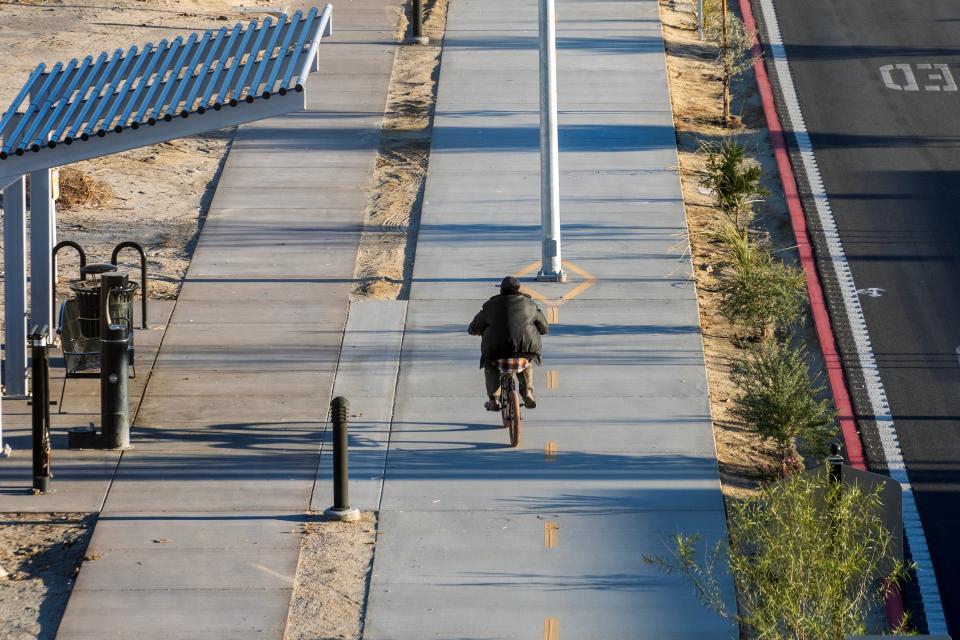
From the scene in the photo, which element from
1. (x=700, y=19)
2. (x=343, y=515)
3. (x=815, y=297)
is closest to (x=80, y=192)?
(x=343, y=515)

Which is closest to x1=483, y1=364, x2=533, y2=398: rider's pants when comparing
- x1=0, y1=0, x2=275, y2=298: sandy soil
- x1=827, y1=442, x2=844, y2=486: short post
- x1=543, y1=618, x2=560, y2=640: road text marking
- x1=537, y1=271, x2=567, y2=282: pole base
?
x1=543, y1=618, x2=560, y2=640: road text marking

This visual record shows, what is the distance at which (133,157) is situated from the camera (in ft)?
72.2

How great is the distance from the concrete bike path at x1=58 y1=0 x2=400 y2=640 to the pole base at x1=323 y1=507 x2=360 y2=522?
265 mm

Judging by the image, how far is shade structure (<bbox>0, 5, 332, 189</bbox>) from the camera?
13523mm

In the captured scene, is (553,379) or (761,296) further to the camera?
(761,296)

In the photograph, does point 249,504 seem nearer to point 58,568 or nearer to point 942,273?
point 58,568

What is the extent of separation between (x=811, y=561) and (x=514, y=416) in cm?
473

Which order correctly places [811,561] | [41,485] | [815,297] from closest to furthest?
[811,561]
[41,485]
[815,297]

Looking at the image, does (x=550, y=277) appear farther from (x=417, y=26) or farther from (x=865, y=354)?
(x=417, y=26)

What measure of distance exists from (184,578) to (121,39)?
54.8 ft

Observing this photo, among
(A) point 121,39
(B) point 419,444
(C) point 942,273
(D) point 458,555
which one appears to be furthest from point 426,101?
(D) point 458,555

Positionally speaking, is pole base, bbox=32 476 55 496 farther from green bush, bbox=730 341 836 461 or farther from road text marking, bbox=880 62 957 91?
road text marking, bbox=880 62 957 91

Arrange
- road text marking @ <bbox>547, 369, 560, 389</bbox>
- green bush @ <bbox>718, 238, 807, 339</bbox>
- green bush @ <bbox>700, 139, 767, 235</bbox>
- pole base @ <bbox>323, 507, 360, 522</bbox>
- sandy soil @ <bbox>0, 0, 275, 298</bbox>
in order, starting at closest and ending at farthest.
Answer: pole base @ <bbox>323, 507, 360, 522</bbox> < road text marking @ <bbox>547, 369, 560, 389</bbox> < green bush @ <bbox>718, 238, 807, 339</bbox> < green bush @ <bbox>700, 139, 767, 235</bbox> < sandy soil @ <bbox>0, 0, 275, 298</bbox>

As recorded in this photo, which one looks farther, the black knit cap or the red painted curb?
the red painted curb
